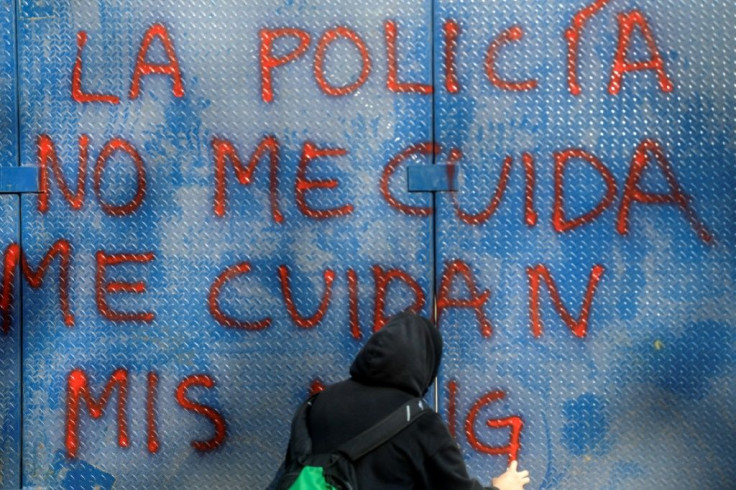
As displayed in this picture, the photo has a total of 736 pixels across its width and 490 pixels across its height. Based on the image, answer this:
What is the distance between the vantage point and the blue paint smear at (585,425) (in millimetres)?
4602

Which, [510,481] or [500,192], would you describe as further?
[500,192]

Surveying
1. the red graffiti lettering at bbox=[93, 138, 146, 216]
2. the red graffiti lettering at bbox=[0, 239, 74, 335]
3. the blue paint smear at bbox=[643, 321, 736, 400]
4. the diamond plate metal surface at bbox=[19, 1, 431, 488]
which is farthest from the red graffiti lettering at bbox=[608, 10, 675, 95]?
the red graffiti lettering at bbox=[0, 239, 74, 335]

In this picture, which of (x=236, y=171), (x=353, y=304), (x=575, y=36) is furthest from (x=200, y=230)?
(x=575, y=36)

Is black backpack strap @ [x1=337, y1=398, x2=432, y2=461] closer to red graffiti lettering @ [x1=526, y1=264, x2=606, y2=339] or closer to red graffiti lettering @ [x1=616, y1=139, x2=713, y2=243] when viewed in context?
red graffiti lettering @ [x1=526, y1=264, x2=606, y2=339]

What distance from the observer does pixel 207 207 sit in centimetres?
474

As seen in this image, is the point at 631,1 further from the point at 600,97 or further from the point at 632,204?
the point at 632,204

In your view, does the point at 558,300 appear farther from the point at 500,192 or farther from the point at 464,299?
the point at 500,192

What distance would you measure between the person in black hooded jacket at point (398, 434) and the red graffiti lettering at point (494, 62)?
4.60 ft

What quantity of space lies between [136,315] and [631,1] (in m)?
2.34

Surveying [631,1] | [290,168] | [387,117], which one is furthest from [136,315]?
[631,1]

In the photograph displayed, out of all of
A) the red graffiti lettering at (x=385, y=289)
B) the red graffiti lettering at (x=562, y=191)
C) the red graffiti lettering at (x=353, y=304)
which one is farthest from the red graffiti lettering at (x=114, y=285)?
the red graffiti lettering at (x=562, y=191)

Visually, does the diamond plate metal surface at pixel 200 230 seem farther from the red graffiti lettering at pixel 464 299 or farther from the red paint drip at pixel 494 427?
the red paint drip at pixel 494 427

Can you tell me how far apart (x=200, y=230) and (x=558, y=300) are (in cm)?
147

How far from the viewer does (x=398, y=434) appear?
3.53 m
